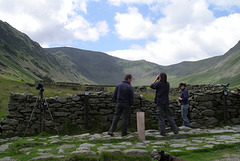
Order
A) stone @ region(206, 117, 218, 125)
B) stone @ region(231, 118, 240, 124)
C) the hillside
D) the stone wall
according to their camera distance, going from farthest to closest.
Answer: the hillside → stone @ region(231, 118, 240, 124) → stone @ region(206, 117, 218, 125) → the stone wall

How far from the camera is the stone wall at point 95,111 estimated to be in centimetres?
1027

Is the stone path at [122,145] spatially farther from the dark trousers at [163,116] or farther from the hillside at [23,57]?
the hillside at [23,57]

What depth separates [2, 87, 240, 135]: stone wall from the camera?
10.3 m

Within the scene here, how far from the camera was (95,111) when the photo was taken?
1076 cm

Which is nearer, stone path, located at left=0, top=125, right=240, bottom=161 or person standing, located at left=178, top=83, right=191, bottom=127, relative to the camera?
stone path, located at left=0, top=125, right=240, bottom=161

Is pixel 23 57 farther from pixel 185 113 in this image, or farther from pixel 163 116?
pixel 163 116

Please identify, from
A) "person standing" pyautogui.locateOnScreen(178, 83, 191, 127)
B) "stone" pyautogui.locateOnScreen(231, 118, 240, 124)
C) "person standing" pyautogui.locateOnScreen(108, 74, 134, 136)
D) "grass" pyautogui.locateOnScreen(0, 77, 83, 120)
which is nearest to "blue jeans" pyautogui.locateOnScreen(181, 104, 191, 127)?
"person standing" pyautogui.locateOnScreen(178, 83, 191, 127)

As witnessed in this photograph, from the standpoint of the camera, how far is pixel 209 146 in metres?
5.98

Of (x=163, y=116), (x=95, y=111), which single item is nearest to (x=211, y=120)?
(x=163, y=116)

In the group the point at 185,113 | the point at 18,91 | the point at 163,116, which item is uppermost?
the point at 18,91

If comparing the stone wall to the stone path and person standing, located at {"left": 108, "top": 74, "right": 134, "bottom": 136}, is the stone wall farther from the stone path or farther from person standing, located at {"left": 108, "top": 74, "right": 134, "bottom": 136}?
the stone path

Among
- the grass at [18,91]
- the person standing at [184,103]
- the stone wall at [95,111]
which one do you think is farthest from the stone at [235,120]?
the grass at [18,91]

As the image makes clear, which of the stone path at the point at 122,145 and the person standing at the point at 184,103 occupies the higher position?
the person standing at the point at 184,103

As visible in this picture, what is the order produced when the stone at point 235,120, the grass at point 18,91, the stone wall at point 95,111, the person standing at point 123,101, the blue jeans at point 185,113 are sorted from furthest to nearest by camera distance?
the grass at point 18,91 → the stone at point 235,120 → the blue jeans at point 185,113 → the stone wall at point 95,111 → the person standing at point 123,101
